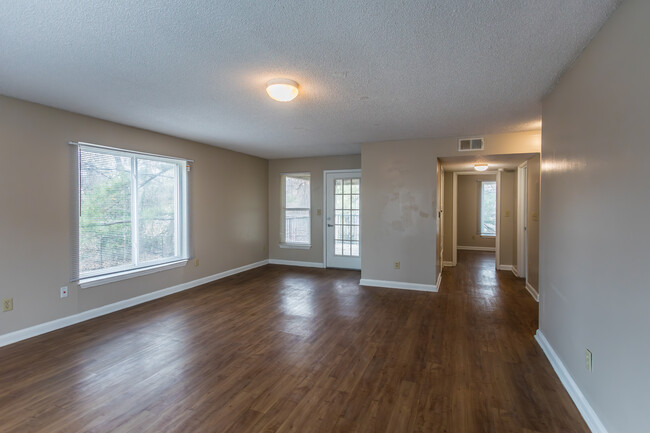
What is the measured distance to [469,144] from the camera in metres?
4.66

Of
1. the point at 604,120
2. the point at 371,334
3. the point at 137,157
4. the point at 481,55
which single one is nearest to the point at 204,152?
the point at 137,157

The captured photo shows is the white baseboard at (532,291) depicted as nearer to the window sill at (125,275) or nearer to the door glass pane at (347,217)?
the door glass pane at (347,217)

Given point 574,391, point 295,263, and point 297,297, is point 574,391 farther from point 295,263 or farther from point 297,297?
point 295,263

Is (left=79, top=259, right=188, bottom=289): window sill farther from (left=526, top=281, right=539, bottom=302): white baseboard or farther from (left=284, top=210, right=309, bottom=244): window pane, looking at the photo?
(left=526, top=281, right=539, bottom=302): white baseboard

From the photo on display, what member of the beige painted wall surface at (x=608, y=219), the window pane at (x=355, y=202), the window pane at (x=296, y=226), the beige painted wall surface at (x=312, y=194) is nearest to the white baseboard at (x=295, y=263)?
the beige painted wall surface at (x=312, y=194)

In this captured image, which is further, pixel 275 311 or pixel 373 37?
pixel 275 311

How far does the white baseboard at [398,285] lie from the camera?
4.95 metres

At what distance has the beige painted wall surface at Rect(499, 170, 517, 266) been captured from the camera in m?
6.59

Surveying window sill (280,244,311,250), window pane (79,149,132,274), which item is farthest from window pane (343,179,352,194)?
window pane (79,149,132,274)

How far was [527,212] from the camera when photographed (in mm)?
5215

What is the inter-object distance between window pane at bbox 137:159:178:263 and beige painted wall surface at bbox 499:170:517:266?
20.5ft

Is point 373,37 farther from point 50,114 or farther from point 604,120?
point 50,114

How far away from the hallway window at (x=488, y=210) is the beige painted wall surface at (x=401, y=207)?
18.0ft

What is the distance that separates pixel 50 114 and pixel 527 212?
6.54m
